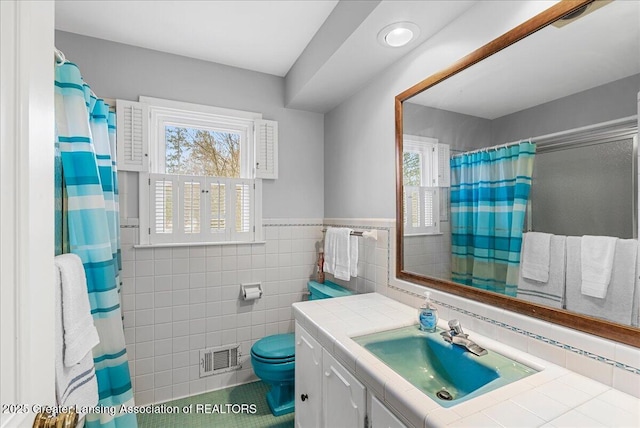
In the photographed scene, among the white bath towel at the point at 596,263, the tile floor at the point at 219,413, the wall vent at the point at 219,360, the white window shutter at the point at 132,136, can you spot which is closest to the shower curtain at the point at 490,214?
the white bath towel at the point at 596,263

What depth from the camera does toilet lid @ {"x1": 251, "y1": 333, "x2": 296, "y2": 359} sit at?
6.29 ft

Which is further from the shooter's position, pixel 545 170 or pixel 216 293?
pixel 216 293

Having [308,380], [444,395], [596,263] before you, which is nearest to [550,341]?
[596,263]

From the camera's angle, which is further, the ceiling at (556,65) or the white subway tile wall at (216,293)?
the white subway tile wall at (216,293)

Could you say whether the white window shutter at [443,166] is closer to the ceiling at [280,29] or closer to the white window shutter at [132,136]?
the ceiling at [280,29]

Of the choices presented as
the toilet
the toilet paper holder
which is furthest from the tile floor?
the toilet paper holder

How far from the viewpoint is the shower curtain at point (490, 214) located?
1.15m

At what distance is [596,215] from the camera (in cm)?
93

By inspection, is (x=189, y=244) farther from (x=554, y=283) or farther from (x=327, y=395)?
(x=554, y=283)

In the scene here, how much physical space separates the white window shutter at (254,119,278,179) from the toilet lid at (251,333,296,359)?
124cm

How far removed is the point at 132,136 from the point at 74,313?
1.39 meters

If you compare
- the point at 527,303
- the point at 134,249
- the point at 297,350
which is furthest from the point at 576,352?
the point at 134,249

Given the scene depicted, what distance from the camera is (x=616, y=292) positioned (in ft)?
2.86

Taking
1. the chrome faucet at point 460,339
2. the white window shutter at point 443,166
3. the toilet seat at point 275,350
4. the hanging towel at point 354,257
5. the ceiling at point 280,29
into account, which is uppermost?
the ceiling at point 280,29
